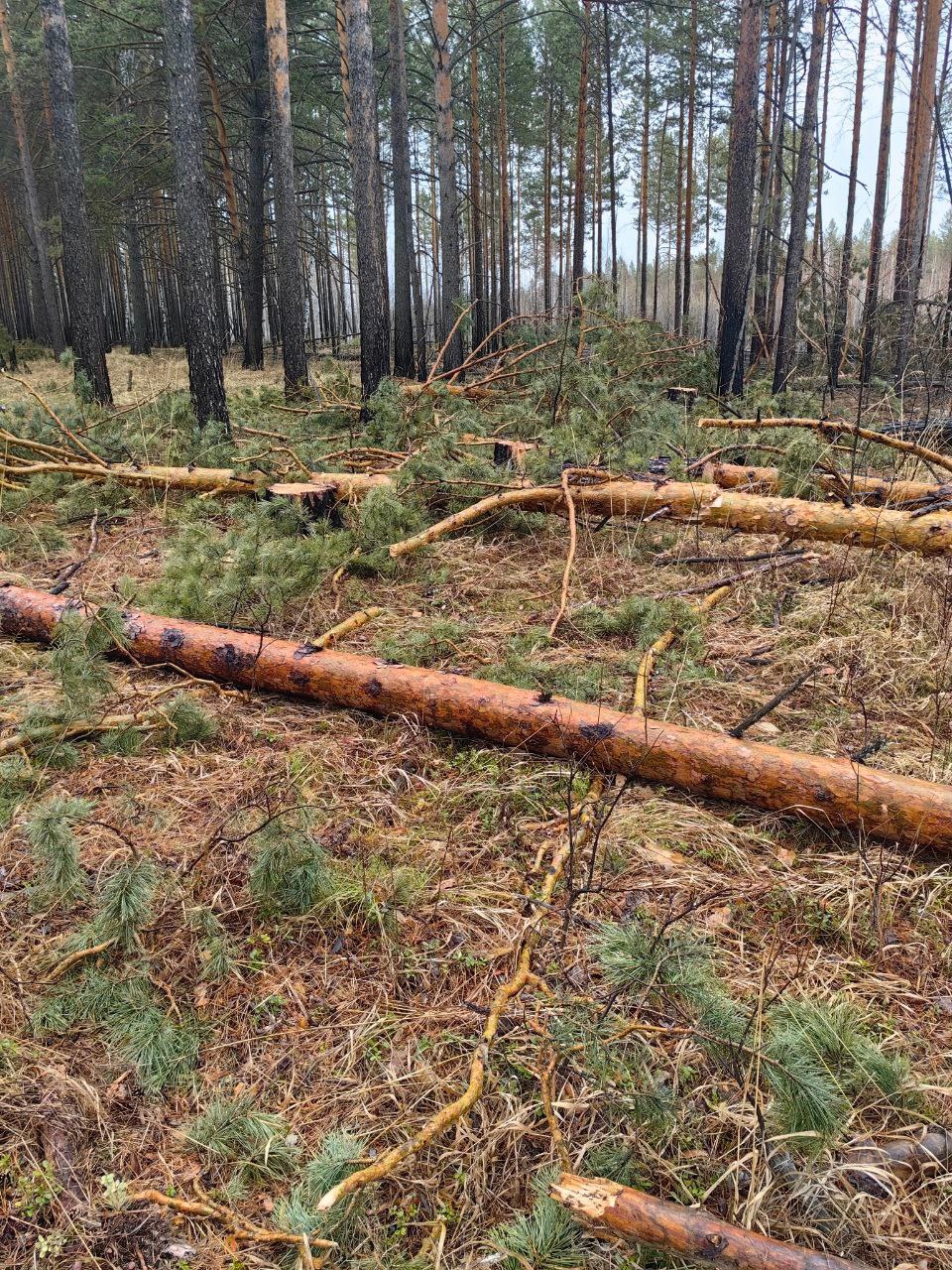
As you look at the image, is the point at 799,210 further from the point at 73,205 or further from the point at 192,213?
the point at 73,205

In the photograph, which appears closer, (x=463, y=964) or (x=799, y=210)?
(x=463, y=964)

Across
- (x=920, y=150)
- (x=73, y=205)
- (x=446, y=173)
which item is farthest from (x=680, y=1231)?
(x=920, y=150)

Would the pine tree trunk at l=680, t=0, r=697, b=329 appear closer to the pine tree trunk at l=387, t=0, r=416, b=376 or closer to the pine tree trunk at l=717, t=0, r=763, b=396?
the pine tree trunk at l=387, t=0, r=416, b=376

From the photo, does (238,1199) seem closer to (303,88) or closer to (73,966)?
(73,966)

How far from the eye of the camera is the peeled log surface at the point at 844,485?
511 cm

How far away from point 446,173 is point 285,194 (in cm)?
335

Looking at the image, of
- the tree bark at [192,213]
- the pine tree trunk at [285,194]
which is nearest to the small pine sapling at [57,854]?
the tree bark at [192,213]

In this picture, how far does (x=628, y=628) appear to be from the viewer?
429 cm

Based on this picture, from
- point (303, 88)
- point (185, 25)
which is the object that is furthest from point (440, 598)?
point (303, 88)

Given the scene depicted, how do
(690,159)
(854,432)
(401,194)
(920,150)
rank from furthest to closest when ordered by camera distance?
(690,159) → (401,194) → (920,150) → (854,432)

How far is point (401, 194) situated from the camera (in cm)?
1520

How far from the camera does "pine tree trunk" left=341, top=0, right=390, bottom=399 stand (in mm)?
8703

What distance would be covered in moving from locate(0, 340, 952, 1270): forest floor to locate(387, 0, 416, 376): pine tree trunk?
41.6ft

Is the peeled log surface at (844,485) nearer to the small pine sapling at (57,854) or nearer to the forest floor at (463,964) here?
the forest floor at (463,964)
